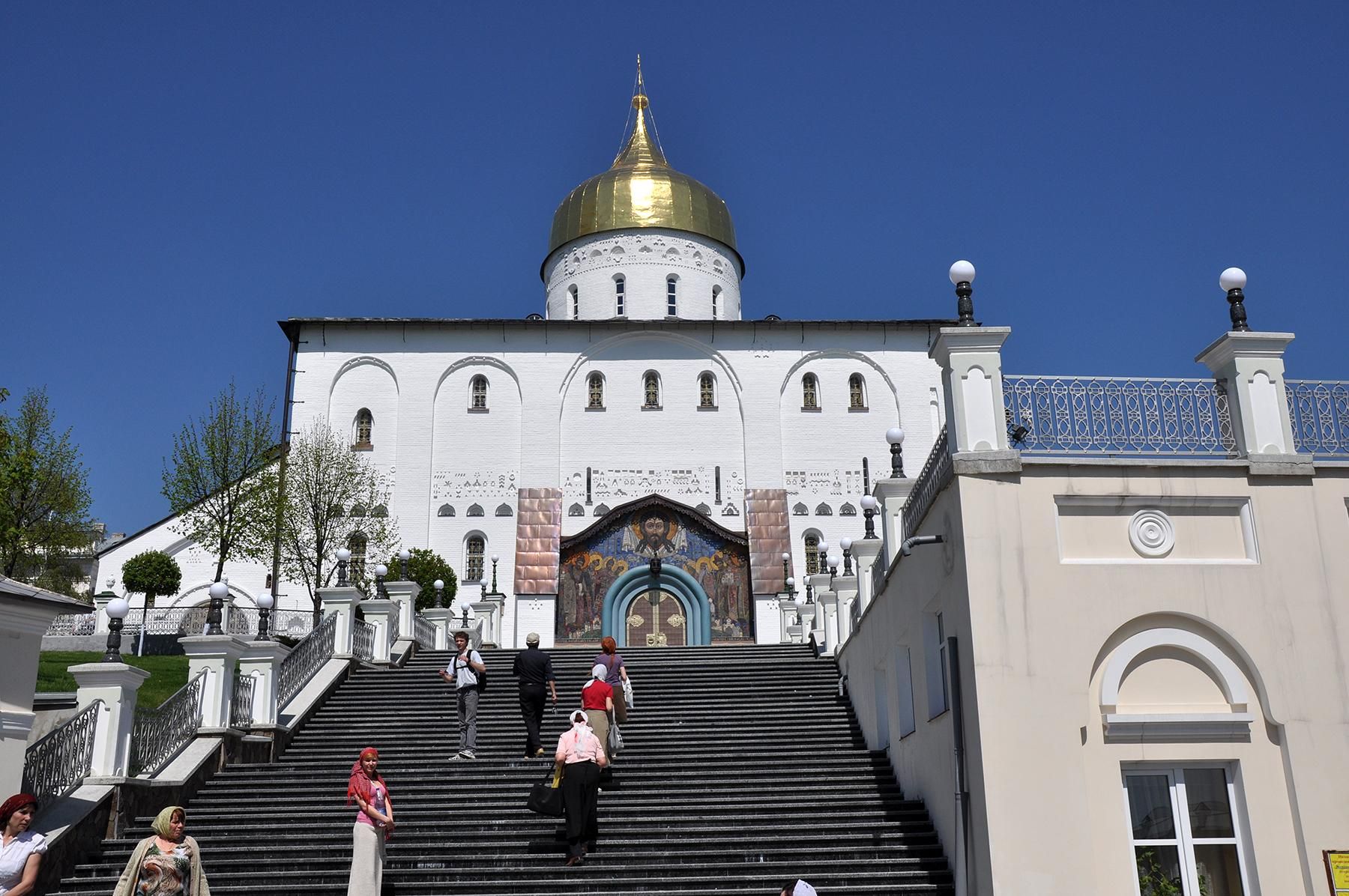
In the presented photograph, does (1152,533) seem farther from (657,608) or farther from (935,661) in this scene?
(657,608)

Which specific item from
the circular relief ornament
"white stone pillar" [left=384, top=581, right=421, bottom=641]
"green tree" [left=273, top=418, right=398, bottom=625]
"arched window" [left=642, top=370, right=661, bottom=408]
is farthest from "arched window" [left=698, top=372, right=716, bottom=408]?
the circular relief ornament

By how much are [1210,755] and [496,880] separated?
19.6ft

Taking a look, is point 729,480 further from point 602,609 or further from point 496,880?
point 496,880

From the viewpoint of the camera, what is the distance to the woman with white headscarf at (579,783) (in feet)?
36.2

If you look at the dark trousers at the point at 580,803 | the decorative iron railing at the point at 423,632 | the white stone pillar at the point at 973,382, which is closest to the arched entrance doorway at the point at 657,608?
the decorative iron railing at the point at 423,632

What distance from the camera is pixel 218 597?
16.3 m

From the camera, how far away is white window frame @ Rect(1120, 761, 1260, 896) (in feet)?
31.6

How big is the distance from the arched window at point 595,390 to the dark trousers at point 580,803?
1120 inches

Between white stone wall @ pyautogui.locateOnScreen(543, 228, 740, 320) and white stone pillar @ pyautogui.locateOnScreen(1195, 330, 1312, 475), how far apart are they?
31.7m

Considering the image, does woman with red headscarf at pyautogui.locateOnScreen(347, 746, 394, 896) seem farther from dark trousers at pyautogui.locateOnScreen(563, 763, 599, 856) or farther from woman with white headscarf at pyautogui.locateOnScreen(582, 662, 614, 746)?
woman with white headscarf at pyautogui.locateOnScreen(582, 662, 614, 746)

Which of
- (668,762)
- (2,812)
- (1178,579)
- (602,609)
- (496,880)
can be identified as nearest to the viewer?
(2,812)

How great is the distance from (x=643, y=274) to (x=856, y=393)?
874 centimetres

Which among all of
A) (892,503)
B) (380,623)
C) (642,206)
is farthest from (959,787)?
(642,206)

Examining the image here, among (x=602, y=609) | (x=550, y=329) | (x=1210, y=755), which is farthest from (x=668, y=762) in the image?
(x=550, y=329)
